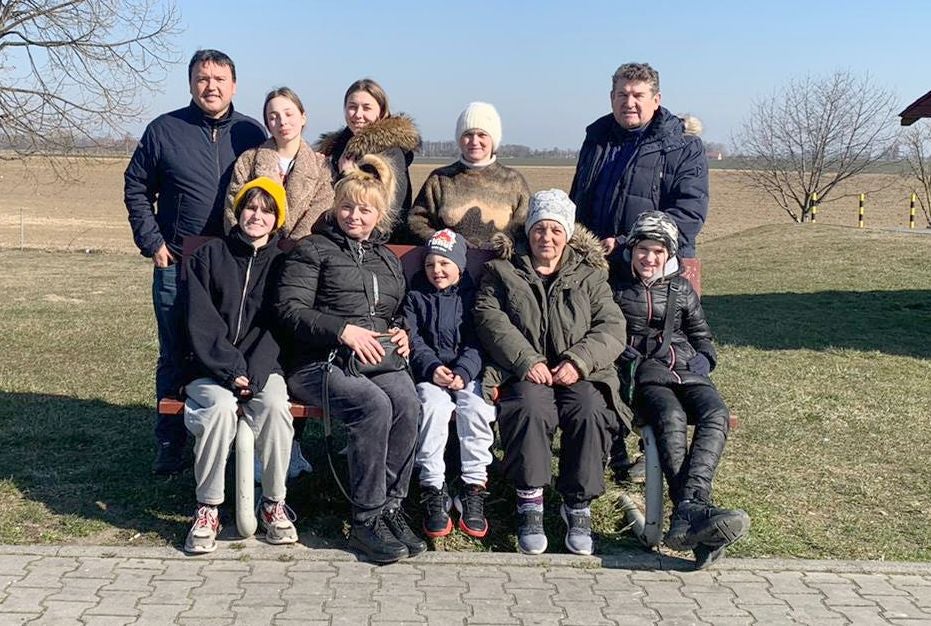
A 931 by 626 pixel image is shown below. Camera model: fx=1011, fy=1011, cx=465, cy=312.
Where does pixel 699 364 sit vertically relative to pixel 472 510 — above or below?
above

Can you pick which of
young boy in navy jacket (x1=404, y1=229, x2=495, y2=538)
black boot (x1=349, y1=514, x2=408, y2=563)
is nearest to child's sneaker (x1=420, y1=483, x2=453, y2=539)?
young boy in navy jacket (x1=404, y1=229, x2=495, y2=538)

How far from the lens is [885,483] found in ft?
18.2

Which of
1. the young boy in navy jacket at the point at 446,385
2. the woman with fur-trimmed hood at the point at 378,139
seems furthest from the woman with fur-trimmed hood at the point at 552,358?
the woman with fur-trimmed hood at the point at 378,139

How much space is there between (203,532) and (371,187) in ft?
5.51

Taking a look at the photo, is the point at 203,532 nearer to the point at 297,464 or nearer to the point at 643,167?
the point at 297,464

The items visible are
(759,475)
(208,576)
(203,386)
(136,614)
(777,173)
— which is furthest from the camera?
(777,173)

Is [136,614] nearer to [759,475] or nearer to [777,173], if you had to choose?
[759,475]

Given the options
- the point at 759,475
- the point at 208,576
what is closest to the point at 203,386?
the point at 208,576

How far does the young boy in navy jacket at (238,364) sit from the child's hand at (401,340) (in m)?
0.53

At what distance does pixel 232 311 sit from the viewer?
15.0 feet

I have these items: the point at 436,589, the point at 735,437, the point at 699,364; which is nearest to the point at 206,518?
the point at 436,589

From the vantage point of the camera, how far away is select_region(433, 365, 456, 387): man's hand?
453 centimetres

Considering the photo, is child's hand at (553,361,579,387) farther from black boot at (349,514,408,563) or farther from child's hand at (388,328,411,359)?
black boot at (349,514,408,563)

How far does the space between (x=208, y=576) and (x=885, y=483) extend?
3.65 metres
